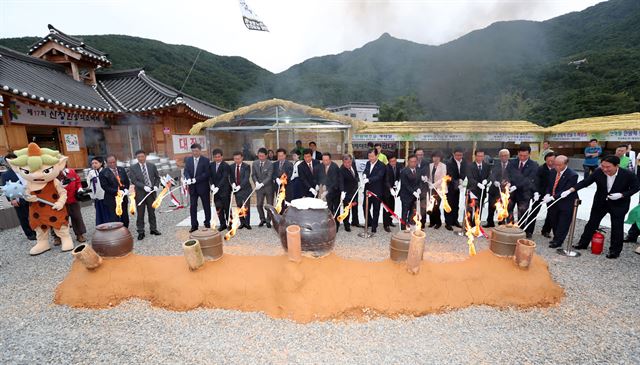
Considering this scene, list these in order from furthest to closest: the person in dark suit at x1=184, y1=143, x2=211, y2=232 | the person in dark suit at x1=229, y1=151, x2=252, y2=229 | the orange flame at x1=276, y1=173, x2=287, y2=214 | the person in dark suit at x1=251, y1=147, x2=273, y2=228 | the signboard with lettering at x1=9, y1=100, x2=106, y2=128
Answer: the signboard with lettering at x1=9, y1=100, x2=106, y2=128 < the person in dark suit at x1=251, y1=147, x2=273, y2=228 < the person in dark suit at x1=229, y1=151, x2=252, y2=229 < the orange flame at x1=276, y1=173, x2=287, y2=214 < the person in dark suit at x1=184, y1=143, x2=211, y2=232

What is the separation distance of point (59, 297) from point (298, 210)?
138 inches

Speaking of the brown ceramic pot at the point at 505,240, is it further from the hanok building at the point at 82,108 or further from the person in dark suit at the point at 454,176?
the hanok building at the point at 82,108

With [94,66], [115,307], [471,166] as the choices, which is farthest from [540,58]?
[115,307]

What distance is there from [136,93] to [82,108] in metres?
5.61

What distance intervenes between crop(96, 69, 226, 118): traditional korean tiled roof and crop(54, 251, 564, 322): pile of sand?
11.2 metres

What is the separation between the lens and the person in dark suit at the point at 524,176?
240 inches

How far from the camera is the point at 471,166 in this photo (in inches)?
258

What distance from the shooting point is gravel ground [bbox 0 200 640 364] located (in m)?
3.06

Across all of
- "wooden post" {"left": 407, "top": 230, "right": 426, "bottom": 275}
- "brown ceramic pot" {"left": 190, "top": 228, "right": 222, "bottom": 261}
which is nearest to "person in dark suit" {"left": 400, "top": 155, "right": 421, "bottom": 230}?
"wooden post" {"left": 407, "top": 230, "right": 426, "bottom": 275}

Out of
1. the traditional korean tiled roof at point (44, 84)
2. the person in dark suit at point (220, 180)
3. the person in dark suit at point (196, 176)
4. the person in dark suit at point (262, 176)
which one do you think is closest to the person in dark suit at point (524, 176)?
the person in dark suit at point (262, 176)

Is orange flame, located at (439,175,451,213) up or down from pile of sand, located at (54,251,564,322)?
up

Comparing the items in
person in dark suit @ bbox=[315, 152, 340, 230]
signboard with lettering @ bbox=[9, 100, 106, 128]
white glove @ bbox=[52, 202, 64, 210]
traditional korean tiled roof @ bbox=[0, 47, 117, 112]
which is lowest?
white glove @ bbox=[52, 202, 64, 210]

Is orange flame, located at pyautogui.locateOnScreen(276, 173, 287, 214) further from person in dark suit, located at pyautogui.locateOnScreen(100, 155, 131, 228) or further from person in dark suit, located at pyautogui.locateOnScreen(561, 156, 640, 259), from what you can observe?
person in dark suit, located at pyautogui.locateOnScreen(561, 156, 640, 259)

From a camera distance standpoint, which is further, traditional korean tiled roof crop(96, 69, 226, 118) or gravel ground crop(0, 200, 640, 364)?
traditional korean tiled roof crop(96, 69, 226, 118)
